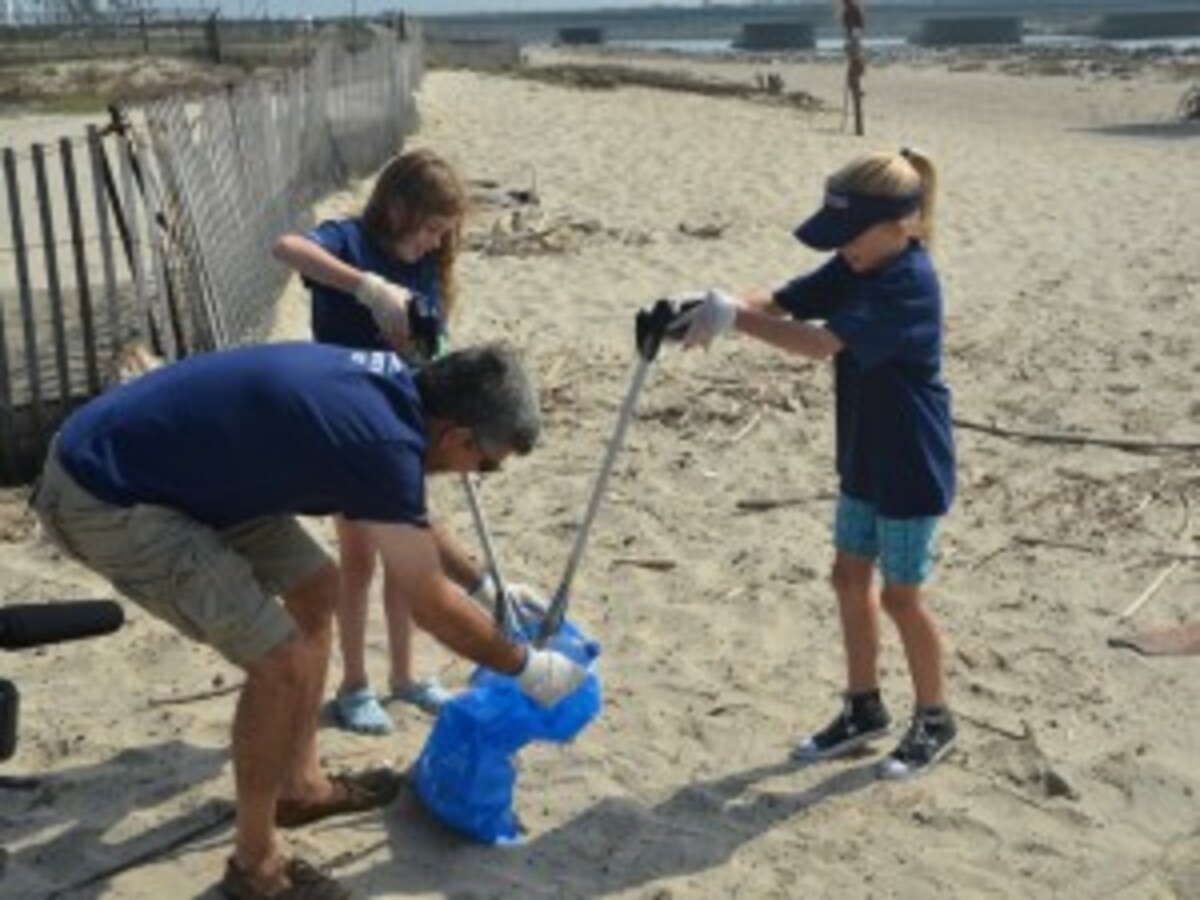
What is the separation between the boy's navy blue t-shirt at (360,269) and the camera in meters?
4.27

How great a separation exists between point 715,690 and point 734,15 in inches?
6125

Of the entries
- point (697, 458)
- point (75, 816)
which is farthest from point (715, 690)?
point (697, 458)

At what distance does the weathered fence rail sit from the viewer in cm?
669

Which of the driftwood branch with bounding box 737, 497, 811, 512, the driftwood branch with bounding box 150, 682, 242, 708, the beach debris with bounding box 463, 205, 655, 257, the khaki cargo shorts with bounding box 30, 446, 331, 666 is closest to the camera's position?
the khaki cargo shorts with bounding box 30, 446, 331, 666

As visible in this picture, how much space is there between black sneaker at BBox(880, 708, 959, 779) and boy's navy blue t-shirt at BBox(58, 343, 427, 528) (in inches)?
70.2

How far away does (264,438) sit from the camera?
3.22m

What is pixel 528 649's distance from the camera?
3.53 m

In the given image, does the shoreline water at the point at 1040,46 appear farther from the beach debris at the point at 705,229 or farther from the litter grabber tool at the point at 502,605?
the litter grabber tool at the point at 502,605

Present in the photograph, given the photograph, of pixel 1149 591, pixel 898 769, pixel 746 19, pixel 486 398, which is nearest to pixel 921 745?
pixel 898 769

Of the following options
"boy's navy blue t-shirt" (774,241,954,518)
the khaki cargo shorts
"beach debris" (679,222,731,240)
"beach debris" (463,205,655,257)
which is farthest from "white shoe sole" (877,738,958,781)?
"beach debris" (679,222,731,240)

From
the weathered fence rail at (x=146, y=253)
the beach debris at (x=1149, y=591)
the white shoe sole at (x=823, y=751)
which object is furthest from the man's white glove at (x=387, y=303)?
the weathered fence rail at (x=146, y=253)

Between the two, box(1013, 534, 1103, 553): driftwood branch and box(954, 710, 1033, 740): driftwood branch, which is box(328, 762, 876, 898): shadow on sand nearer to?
box(954, 710, 1033, 740): driftwood branch

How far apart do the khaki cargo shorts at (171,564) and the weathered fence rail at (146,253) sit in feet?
11.2

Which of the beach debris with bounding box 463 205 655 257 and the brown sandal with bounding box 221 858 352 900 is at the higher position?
the beach debris with bounding box 463 205 655 257
